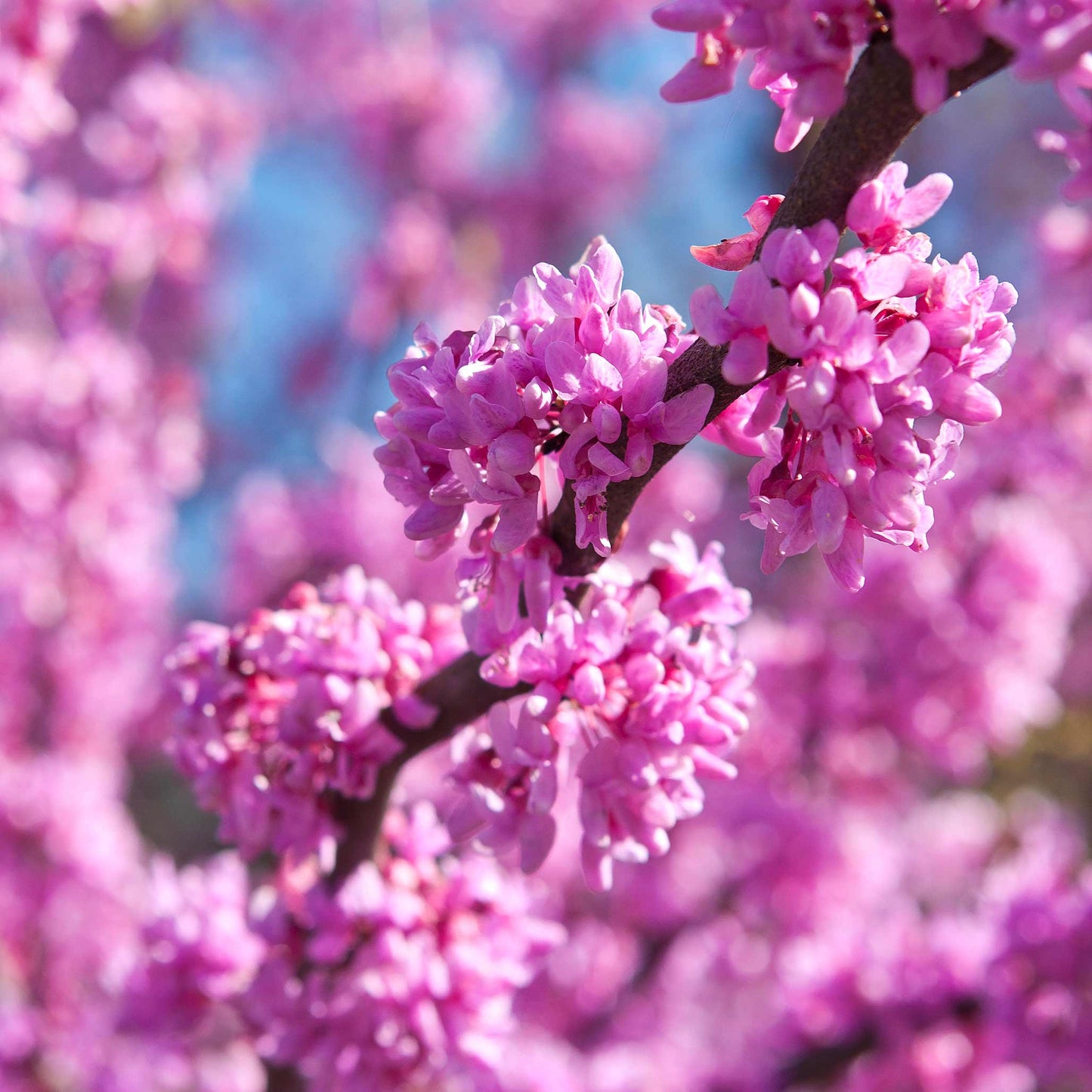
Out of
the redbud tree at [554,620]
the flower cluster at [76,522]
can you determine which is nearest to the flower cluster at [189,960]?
the redbud tree at [554,620]

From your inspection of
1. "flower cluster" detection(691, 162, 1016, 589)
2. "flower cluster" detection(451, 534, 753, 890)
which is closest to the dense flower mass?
"flower cluster" detection(691, 162, 1016, 589)

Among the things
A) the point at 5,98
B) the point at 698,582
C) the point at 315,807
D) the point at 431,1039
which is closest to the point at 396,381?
the point at 698,582

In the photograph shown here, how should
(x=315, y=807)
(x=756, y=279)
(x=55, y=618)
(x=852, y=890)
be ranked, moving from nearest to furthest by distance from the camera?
1. (x=756, y=279)
2. (x=315, y=807)
3. (x=852, y=890)
4. (x=55, y=618)

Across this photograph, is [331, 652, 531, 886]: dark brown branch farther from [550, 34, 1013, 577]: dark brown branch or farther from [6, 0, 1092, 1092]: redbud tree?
[550, 34, 1013, 577]: dark brown branch

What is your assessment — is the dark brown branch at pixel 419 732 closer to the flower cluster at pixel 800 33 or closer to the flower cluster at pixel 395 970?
the flower cluster at pixel 395 970

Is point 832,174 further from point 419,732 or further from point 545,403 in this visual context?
point 419,732

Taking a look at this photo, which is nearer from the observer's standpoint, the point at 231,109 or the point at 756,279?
the point at 756,279

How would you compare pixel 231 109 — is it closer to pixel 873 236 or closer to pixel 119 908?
pixel 119 908
